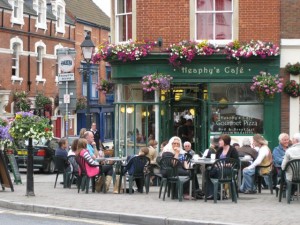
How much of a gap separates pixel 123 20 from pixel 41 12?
1016 inches

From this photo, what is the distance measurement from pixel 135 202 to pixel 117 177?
2.93m

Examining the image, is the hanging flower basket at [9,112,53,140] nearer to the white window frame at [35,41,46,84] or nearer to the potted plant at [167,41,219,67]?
the potted plant at [167,41,219,67]

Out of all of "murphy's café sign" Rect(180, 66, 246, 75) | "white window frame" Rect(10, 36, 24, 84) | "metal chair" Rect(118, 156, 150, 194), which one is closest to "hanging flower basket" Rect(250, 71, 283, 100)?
"murphy's café sign" Rect(180, 66, 246, 75)

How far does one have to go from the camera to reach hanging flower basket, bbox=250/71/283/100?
2233 centimetres

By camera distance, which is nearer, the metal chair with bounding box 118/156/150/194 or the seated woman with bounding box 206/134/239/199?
the seated woman with bounding box 206/134/239/199

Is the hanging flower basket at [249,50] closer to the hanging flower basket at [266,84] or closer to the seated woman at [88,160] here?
the hanging flower basket at [266,84]

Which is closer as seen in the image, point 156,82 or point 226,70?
point 156,82

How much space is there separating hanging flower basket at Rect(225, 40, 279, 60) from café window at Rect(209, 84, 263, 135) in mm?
1099

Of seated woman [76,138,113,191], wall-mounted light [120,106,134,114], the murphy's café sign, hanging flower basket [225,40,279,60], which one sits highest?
hanging flower basket [225,40,279,60]

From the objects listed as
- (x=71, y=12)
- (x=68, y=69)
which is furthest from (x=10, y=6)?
(x=68, y=69)

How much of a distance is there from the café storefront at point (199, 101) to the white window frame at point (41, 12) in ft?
83.4

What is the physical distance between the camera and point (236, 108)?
23.2m

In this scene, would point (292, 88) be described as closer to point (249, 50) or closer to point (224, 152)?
point (249, 50)

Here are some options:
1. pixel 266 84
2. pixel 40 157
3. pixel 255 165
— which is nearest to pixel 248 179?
pixel 255 165
